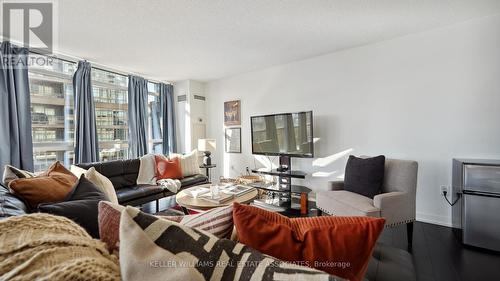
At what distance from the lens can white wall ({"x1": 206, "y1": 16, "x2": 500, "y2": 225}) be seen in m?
2.43

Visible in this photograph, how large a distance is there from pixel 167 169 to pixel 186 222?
281 cm

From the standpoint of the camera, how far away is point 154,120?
4723 millimetres

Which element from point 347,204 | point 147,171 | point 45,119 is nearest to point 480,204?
point 347,204

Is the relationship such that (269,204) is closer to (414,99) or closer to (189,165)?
(189,165)

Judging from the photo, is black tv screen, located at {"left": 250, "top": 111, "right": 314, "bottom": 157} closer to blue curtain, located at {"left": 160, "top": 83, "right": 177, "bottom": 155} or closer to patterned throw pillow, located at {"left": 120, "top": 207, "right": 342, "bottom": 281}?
blue curtain, located at {"left": 160, "top": 83, "right": 177, "bottom": 155}

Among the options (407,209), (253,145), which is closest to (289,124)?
(253,145)

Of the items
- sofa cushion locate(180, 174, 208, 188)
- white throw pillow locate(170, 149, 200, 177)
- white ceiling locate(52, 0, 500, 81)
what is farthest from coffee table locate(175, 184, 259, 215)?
white ceiling locate(52, 0, 500, 81)

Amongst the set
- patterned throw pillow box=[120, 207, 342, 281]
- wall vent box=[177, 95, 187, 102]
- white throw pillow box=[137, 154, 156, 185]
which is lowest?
white throw pillow box=[137, 154, 156, 185]

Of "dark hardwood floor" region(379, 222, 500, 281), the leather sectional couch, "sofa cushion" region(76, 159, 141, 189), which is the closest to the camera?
"dark hardwood floor" region(379, 222, 500, 281)

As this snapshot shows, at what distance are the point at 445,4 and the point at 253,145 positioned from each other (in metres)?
2.97

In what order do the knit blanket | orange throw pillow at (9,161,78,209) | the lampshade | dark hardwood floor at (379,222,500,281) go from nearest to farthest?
1. the knit blanket
2. orange throw pillow at (9,161,78,209)
3. dark hardwood floor at (379,222,500,281)
4. the lampshade

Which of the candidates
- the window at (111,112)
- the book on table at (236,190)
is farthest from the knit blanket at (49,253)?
the window at (111,112)

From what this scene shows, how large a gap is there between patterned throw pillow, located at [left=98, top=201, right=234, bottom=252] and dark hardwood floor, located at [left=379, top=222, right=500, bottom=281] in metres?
1.84

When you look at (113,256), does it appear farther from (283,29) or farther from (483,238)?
(483,238)
